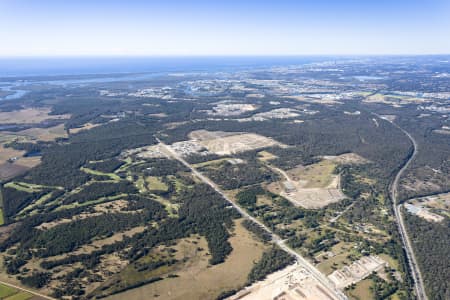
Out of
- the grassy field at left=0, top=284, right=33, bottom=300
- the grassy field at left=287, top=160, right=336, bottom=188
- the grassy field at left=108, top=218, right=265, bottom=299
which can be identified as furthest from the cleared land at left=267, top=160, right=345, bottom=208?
the grassy field at left=0, top=284, right=33, bottom=300

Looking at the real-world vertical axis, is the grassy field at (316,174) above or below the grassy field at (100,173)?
below

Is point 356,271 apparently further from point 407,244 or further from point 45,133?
point 45,133

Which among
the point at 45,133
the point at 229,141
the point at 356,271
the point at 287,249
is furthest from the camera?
the point at 45,133

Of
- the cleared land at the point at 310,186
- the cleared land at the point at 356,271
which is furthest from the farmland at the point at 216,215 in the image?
the cleared land at the point at 310,186

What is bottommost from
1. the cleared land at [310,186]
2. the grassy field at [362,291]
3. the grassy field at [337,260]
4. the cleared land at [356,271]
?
the grassy field at [362,291]

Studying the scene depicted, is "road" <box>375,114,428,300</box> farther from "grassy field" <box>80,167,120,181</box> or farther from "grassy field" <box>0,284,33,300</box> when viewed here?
"grassy field" <box>80,167,120,181</box>

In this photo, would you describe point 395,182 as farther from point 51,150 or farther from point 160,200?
point 51,150

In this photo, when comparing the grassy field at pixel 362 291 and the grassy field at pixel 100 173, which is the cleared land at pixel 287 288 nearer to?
the grassy field at pixel 362 291

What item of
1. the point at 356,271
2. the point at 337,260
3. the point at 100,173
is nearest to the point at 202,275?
the point at 337,260
